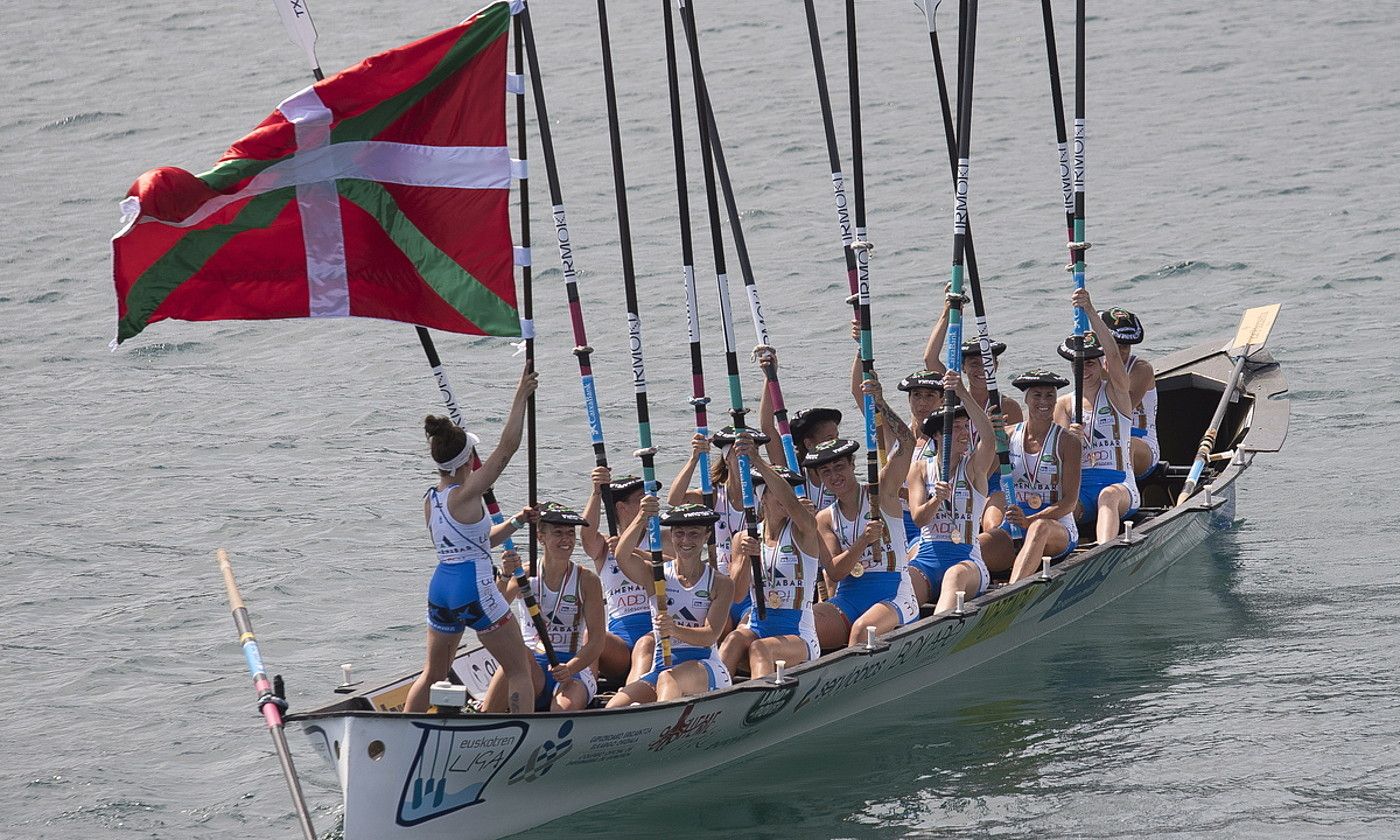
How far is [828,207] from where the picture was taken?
963 inches

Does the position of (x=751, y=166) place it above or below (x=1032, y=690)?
above

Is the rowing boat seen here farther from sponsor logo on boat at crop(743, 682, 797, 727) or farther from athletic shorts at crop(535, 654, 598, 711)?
athletic shorts at crop(535, 654, 598, 711)

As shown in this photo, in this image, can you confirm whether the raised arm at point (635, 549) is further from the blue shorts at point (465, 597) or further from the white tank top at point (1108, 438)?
the white tank top at point (1108, 438)

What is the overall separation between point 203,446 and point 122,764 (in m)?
7.16

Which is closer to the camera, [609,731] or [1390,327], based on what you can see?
[609,731]

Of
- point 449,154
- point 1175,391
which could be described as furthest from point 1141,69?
point 449,154

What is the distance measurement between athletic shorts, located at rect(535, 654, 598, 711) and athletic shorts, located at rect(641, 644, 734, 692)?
315 mm

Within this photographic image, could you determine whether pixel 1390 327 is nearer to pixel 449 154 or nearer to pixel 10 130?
pixel 449 154

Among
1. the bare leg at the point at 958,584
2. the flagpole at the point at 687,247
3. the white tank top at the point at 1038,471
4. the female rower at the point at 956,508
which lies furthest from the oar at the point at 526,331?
the white tank top at the point at 1038,471

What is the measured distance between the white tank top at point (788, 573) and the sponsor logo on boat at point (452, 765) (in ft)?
6.58

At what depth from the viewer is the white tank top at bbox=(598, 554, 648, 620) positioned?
10.8 metres

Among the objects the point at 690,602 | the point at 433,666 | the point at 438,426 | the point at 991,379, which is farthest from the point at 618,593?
the point at 991,379

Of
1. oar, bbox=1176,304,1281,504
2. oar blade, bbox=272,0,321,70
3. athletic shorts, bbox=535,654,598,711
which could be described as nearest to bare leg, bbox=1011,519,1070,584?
oar, bbox=1176,304,1281,504

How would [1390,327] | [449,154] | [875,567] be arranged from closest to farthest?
1. [449,154]
2. [875,567]
3. [1390,327]
